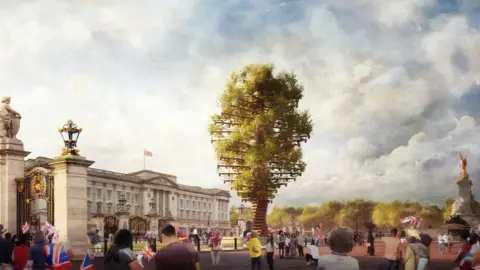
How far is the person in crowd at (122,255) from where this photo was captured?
278 inches

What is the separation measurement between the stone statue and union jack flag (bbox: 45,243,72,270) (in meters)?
10.2

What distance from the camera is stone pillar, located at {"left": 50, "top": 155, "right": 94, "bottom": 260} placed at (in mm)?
19375

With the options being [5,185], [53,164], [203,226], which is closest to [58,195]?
[53,164]

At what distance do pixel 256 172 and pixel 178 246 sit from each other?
3365 centimetres

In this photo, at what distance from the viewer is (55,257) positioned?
39.1 ft

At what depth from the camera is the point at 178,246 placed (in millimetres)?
6230

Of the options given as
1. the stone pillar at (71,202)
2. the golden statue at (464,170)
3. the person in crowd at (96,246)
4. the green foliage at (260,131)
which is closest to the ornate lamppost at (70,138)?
the stone pillar at (71,202)

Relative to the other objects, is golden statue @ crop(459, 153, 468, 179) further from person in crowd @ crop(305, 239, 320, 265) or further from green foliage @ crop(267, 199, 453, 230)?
person in crowd @ crop(305, 239, 320, 265)

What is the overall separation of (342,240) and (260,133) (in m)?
34.4

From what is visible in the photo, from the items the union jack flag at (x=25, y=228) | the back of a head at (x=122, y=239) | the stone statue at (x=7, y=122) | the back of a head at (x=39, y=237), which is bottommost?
the union jack flag at (x=25, y=228)

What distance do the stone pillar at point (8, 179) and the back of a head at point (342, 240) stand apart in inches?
683

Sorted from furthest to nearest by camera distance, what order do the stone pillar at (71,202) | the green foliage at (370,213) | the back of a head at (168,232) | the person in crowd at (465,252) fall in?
the green foliage at (370,213) < the stone pillar at (71,202) < the person in crowd at (465,252) < the back of a head at (168,232)

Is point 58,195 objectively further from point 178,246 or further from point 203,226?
point 203,226

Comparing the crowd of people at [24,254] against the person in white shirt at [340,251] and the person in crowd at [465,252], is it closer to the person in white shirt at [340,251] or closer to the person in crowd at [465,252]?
the person in white shirt at [340,251]
